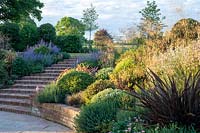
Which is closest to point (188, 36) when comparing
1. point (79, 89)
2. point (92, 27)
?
point (79, 89)

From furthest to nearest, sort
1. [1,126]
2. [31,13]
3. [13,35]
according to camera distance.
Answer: [31,13]
[13,35]
[1,126]

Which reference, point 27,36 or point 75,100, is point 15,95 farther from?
point 27,36

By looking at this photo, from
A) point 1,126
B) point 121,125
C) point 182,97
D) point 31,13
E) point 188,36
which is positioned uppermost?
point 31,13

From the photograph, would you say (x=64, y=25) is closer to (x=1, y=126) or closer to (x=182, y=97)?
(x=1, y=126)

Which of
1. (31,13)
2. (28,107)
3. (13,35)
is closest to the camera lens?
(28,107)

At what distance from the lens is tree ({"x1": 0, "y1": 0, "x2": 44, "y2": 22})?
30728 millimetres

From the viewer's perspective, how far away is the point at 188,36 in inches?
488

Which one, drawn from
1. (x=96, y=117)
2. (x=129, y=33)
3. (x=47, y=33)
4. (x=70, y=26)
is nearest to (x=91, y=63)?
(x=129, y=33)

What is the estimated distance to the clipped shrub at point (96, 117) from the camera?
7742mm

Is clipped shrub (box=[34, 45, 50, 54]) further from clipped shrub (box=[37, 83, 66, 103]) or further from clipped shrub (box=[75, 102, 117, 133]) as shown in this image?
clipped shrub (box=[75, 102, 117, 133])

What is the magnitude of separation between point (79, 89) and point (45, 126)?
1.67m

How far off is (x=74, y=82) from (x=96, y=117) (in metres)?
3.40

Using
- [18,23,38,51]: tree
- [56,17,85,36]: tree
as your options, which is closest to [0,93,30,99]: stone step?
[18,23,38,51]: tree

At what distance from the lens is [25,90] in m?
15.4
